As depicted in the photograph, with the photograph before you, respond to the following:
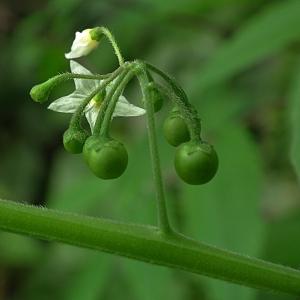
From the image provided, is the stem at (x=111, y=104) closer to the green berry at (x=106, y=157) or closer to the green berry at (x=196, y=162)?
the green berry at (x=106, y=157)

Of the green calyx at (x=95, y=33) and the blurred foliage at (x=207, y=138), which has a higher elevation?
the green calyx at (x=95, y=33)

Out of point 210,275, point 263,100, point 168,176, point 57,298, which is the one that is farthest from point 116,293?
point 210,275

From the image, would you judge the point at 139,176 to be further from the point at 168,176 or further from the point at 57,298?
the point at 57,298

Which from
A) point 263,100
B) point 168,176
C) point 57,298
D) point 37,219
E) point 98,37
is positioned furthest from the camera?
point 57,298

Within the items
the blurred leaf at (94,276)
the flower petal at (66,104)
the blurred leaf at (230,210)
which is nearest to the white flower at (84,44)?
the flower petal at (66,104)

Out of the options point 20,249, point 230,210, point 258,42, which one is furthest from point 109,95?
point 20,249

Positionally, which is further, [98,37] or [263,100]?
[263,100]

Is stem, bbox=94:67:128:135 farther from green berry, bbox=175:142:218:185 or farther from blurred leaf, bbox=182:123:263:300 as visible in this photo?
blurred leaf, bbox=182:123:263:300
